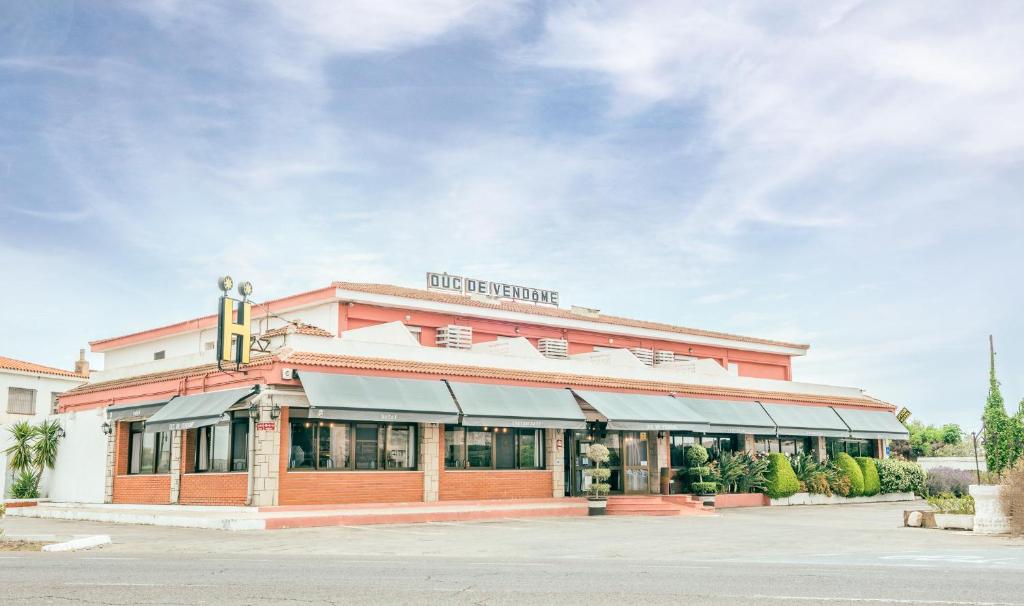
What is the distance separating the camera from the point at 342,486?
2717cm

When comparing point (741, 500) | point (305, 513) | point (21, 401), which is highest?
point (21, 401)

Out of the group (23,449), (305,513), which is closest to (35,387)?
(23,449)

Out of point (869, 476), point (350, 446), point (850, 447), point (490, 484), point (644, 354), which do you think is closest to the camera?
point (350, 446)

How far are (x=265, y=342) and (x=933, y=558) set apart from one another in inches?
792

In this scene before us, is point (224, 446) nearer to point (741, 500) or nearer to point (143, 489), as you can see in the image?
point (143, 489)

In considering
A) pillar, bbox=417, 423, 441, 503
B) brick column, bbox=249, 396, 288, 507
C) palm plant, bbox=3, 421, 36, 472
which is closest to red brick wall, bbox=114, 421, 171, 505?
brick column, bbox=249, 396, 288, 507

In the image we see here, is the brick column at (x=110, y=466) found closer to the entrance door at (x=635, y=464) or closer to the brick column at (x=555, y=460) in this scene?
the brick column at (x=555, y=460)

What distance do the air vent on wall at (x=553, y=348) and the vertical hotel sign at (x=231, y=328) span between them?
15530 mm

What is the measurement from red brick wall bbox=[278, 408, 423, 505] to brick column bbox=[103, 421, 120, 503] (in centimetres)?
967

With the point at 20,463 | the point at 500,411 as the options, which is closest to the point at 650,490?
the point at 500,411

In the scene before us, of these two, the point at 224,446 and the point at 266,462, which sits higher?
the point at 224,446

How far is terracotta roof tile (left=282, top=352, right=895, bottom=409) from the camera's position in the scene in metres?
27.6

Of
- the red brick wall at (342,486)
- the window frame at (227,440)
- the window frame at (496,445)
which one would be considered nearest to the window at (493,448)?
the window frame at (496,445)

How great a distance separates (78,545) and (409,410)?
33.0 feet
